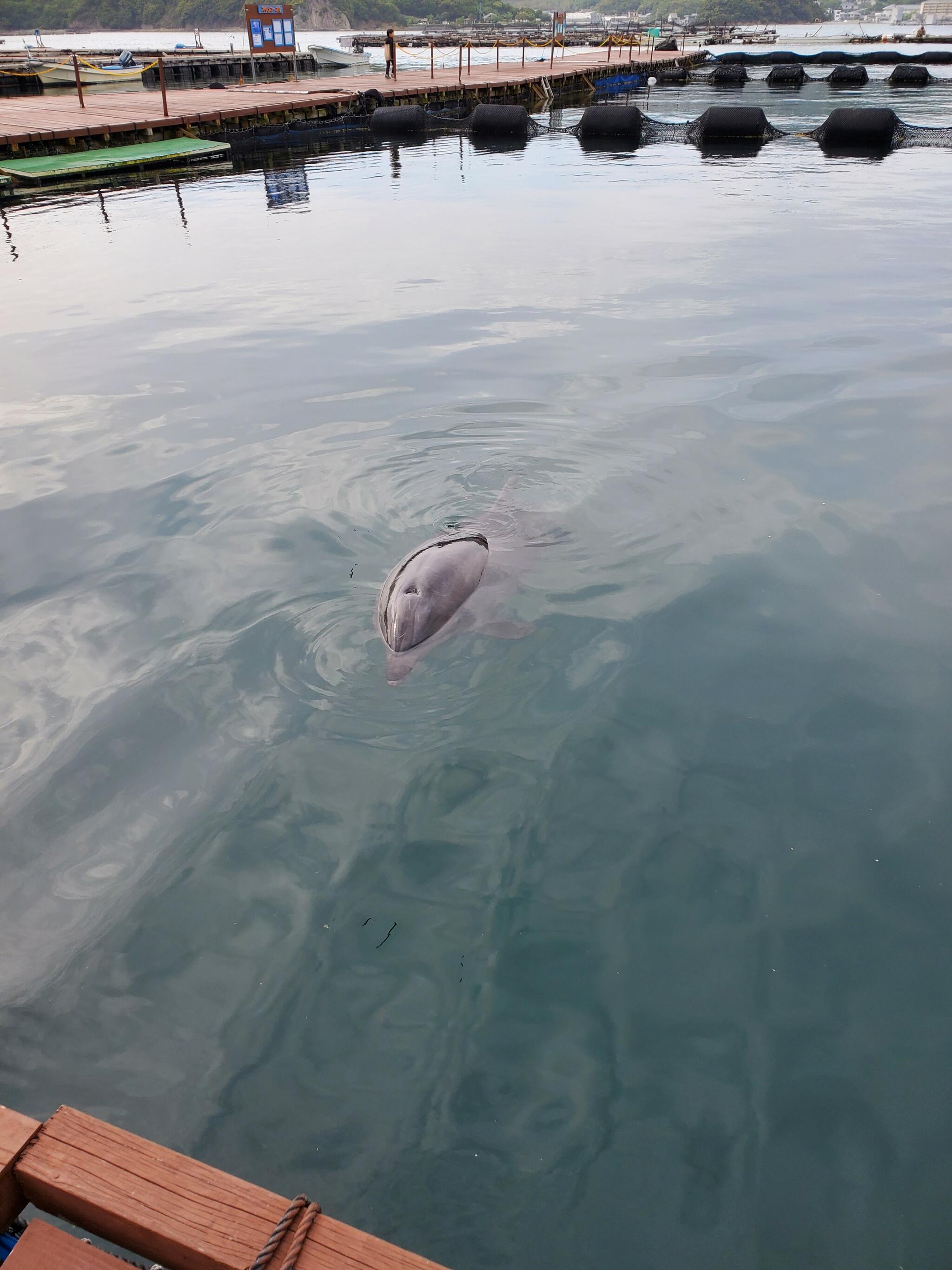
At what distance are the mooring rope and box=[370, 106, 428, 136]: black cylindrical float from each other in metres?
35.8

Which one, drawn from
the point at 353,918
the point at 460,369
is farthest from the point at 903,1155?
the point at 460,369

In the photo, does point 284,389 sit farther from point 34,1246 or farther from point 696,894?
point 34,1246

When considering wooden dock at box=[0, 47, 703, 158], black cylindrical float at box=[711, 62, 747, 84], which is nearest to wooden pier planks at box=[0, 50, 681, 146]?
wooden dock at box=[0, 47, 703, 158]

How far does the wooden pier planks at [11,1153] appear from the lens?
6.77 feet

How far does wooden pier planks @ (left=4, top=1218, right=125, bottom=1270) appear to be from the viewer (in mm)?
1940

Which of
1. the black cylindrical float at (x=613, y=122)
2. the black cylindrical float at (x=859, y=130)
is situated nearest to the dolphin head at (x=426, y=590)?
the black cylindrical float at (x=859, y=130)

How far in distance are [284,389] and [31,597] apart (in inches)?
162

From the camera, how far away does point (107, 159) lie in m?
21.6

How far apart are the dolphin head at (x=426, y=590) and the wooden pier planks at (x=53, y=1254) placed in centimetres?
291

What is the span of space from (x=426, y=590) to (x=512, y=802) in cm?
146

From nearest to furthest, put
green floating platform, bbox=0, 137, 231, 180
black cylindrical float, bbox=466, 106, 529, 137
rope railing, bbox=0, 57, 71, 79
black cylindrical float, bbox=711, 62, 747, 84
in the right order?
1. green floating platform, bbox=0, 137, 231, 180
2. black cylindrical float, bbox=466, 106, 529, 137
3. rope railing, bbox=0, 57, 71, 79
4. black cylindrical float, bbox=711, 62, 747, 84

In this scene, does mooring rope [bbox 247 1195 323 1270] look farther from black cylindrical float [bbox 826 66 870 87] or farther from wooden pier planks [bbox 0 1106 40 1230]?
black cylindrical float [bbox 826 66 870 87]

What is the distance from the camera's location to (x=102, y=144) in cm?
2347

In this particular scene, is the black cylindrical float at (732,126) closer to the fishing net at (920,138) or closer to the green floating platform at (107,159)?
the fishing net at (920,138)
